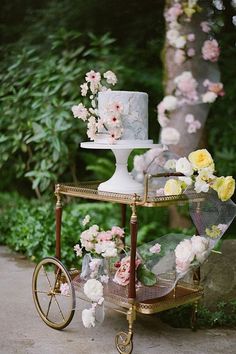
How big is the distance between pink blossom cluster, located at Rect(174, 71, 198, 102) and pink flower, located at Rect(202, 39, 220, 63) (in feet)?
0.86

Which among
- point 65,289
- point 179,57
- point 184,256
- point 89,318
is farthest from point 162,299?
point 179,57

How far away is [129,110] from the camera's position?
9.17ft

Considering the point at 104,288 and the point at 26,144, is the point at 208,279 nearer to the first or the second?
the point at 104,288

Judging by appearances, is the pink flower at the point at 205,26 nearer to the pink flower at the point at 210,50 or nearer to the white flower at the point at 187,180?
the pink flower at the point at 210,50

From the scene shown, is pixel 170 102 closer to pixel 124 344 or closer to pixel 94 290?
pixel 94 290

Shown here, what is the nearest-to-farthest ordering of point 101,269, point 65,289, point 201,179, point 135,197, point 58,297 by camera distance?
point 135,197 < point 201,179 < point 65,289 < point 101,269 < point 58,297

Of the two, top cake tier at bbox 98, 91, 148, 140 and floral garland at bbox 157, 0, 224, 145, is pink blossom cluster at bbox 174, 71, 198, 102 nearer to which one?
floral garland at bbox 157, 0, 224, 145

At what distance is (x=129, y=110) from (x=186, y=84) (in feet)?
7.43

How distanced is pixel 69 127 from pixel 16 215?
0.99m

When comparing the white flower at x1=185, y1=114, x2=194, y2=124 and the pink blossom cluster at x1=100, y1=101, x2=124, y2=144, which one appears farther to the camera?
the white flower at x1=185, y1=114, x2=194, y2=124

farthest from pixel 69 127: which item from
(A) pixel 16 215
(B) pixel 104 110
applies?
(B) pixel 104 110

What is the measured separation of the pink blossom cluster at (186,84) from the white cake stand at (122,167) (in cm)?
216

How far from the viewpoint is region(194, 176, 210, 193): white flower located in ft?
8.70

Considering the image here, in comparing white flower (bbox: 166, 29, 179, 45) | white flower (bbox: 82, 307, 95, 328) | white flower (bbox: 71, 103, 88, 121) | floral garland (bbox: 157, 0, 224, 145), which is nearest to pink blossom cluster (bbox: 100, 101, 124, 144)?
white flower (bbox: 71, 103, 88, 121)
